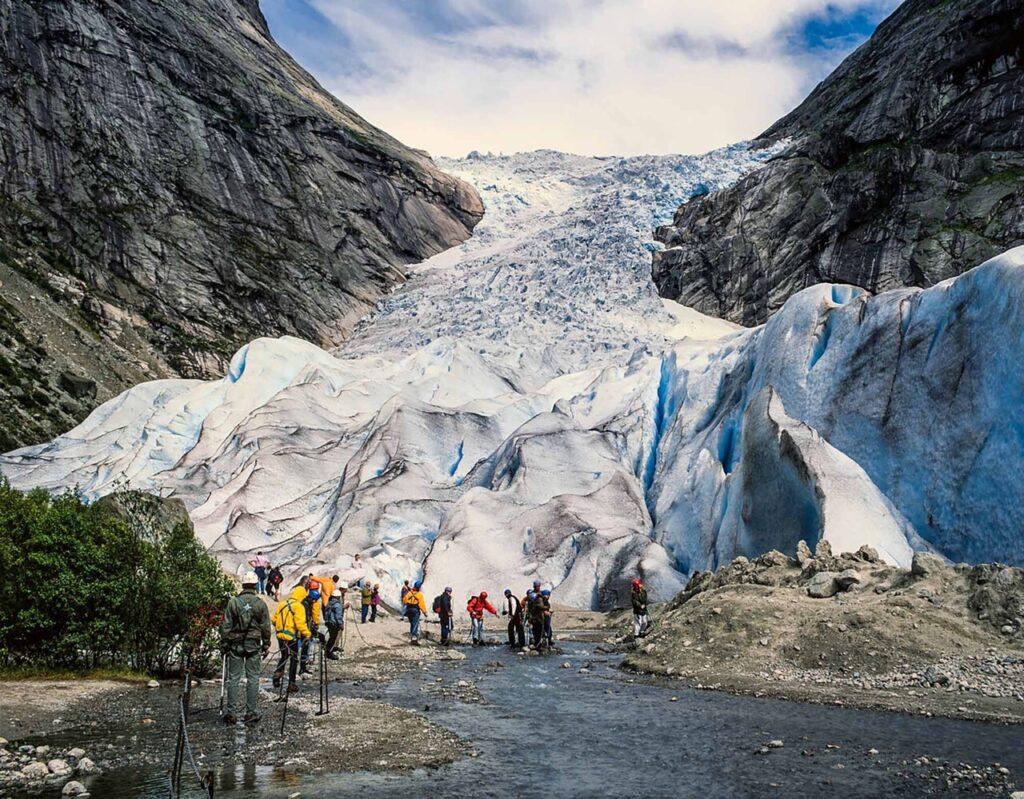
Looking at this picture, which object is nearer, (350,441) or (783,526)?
(783,526)

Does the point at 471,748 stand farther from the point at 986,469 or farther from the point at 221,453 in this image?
the point at 221,453

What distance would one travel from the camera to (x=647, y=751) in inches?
411

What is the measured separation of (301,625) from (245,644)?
2195 millimetres

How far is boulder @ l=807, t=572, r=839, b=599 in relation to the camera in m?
17.3

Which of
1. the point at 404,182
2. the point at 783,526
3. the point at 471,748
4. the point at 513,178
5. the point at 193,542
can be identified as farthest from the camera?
the point at 513,178

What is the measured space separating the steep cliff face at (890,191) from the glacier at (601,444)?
7026mm

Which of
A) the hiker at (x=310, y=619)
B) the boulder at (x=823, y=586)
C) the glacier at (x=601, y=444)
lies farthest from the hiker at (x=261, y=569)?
the boulder at (x=823, y=586)

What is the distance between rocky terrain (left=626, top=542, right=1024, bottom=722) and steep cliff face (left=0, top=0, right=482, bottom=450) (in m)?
54.6

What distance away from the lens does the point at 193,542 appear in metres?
15.4

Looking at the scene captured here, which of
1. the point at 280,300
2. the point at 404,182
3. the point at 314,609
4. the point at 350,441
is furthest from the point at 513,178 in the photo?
the point at 314,609

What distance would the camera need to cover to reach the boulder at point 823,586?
17266 millimetres

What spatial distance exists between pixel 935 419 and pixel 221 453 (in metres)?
32.4

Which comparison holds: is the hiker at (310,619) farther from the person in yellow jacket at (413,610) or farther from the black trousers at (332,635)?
the person in yellow jacket at (413,610)

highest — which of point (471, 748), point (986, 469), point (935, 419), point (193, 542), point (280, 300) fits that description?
point (280, 300)
